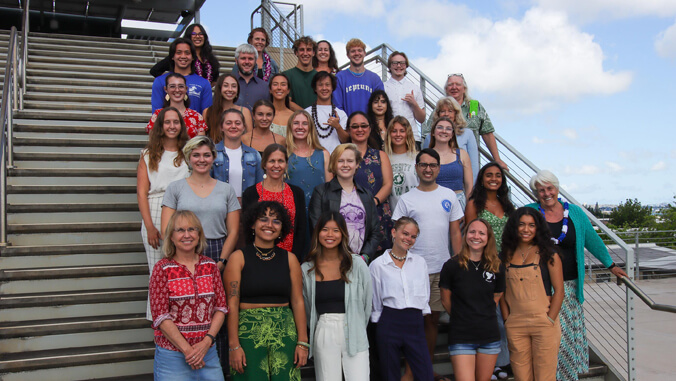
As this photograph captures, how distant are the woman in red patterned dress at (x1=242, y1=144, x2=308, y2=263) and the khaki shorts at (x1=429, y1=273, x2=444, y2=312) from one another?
107cm

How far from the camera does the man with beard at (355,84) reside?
19.5ft

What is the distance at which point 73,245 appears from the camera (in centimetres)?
504

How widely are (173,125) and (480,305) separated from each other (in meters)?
2.69

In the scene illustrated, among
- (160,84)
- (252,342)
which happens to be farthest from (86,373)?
(160,84)

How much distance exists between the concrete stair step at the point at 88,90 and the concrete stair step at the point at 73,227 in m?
3.29

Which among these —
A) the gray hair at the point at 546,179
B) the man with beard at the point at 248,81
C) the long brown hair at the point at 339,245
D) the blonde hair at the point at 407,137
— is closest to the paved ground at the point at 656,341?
the gray hair at the point at 546,179

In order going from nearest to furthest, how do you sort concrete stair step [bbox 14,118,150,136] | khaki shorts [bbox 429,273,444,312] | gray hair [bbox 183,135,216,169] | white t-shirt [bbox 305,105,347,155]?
gray hair [bbox 183,135,216,169]
khaki shorts [bbox 429,273,444,312]
white t-shirt [bbox 305,105,347,155]
concrete stair step [bbox 14,118,150,136]

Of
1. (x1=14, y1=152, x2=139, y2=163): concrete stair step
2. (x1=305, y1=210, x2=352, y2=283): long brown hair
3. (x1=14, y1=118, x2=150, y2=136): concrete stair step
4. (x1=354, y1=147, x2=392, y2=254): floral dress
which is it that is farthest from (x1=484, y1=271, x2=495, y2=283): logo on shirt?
(x1=14, y1=118, x2=150, y2=136): concrete stair step

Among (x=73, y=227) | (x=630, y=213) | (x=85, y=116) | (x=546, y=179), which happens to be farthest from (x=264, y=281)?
(x=630, y=213)

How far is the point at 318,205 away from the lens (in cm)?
428

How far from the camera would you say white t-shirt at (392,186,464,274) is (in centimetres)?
445

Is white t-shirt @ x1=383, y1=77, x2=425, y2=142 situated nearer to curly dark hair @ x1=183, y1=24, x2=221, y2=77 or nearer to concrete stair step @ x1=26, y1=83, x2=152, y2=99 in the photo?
curly dark hair @ x1=183, y1=24, x2=221, y2=77

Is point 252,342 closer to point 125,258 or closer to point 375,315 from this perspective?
point 375,315

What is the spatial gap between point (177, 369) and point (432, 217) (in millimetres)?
2217
